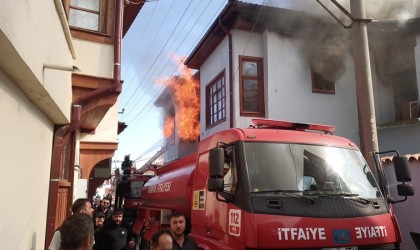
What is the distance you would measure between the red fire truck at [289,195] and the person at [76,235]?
1878 mm

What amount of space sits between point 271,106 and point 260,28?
285cm

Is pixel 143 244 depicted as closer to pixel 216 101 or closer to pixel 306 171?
pixel 306 171

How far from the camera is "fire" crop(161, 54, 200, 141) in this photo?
65.5 feet

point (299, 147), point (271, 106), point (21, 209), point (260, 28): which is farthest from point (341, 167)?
point (260, 28)

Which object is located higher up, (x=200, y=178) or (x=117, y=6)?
(x=117, y=6)

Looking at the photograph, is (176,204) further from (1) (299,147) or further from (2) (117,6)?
(2) (117,6)

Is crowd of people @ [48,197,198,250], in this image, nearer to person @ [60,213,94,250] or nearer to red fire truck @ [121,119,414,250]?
person @ [60,213,94,250]

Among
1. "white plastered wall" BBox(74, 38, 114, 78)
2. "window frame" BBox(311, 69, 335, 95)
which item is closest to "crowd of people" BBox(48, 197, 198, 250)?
"white plastered wall" BBox(74, 38, 114, 78)

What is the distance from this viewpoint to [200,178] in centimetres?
554

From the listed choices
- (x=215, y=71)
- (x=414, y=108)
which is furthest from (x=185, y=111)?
(x=414, y=108)

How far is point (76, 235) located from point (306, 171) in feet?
9.54

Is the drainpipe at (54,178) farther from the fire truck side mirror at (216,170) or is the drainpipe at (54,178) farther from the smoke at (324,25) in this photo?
the smoke at (324,25)

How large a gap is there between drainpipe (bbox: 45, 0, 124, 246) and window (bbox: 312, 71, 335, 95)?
818 centimetres

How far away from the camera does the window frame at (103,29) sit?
7504 millimetres
